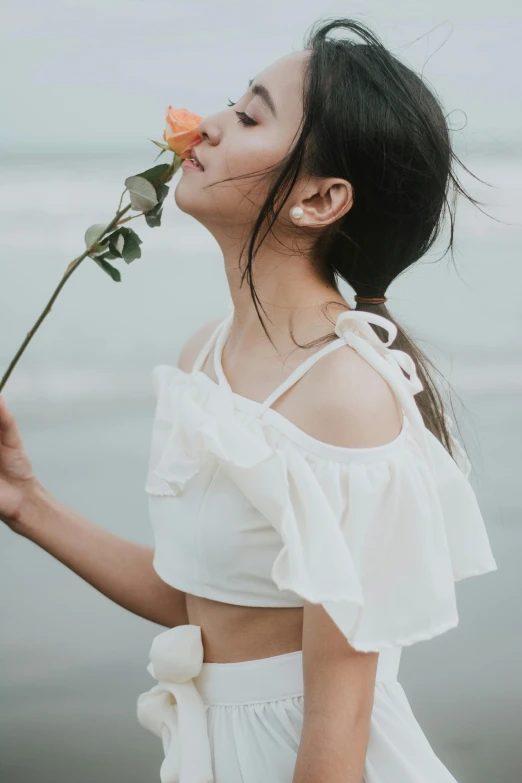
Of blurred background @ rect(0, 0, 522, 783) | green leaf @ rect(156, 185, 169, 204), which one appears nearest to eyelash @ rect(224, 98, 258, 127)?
green leaf @ rect(156, 185, 169, 204)

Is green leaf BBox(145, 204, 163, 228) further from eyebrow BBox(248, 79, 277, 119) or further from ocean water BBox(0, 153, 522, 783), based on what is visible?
ocean water BBox(0, 153, 522, 783)

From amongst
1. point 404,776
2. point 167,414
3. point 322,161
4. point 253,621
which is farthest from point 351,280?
point 404,776

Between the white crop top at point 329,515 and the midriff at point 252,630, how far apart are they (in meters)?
0.02

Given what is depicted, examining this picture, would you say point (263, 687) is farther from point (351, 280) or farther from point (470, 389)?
point (470, 389)

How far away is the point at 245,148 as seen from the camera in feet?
2.92

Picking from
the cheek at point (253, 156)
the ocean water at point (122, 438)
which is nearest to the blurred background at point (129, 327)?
the ocean water at point (122, 438)

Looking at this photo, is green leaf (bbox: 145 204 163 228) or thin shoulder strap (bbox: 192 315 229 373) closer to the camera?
green leaf (bbox: 145 204 163 228)

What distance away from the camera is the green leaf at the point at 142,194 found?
0.84 m

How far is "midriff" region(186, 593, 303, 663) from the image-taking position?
2.89 ft

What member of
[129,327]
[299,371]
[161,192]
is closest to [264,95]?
[161,192]

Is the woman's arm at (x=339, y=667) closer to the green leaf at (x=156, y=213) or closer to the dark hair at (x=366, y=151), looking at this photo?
the dark hair at (x=366, y=151)

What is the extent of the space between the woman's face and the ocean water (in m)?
0.73

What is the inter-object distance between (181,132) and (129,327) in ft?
2.48

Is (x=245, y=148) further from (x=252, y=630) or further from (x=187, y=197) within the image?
(x=252, y=630)
